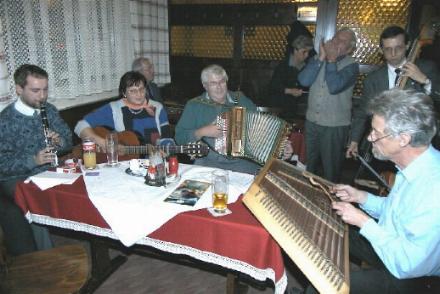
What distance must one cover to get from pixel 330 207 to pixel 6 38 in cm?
328

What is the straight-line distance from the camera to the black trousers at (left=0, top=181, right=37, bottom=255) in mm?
2387

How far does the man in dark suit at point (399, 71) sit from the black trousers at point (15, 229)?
2.83 metres

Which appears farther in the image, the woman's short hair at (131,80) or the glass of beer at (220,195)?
the woman's short hair at (131,80)

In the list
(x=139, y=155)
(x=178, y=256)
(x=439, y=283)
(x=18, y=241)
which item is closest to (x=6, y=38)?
(x=139, y=155)

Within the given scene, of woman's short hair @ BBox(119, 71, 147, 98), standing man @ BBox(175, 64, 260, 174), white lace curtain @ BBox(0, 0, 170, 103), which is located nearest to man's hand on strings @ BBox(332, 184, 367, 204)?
standing man @ BBox(175, 64, 260, 174)

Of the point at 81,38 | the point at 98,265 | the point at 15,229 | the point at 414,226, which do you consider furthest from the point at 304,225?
the point at 81,38

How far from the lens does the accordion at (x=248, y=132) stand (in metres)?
2.47

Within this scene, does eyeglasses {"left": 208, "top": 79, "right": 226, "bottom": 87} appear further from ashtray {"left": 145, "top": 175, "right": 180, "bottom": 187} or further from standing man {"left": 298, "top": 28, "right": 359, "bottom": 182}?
standing man {"left": 298, "top": 28, "right": 359, "bottom": 182}

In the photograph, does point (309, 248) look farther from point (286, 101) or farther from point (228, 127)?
point (286, 101)

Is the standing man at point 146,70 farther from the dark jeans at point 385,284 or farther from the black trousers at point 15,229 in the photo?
the dark jeans at point 385,284

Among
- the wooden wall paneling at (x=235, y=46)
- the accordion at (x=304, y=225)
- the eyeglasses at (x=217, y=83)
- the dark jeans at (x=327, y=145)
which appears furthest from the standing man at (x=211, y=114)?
the wooden wall paneling at (x=235, y=46)

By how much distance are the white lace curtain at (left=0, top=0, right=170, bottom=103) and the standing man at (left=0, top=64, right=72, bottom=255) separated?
2.28 ft

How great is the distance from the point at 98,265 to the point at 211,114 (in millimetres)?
1559

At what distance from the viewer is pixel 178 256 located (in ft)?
8.23
